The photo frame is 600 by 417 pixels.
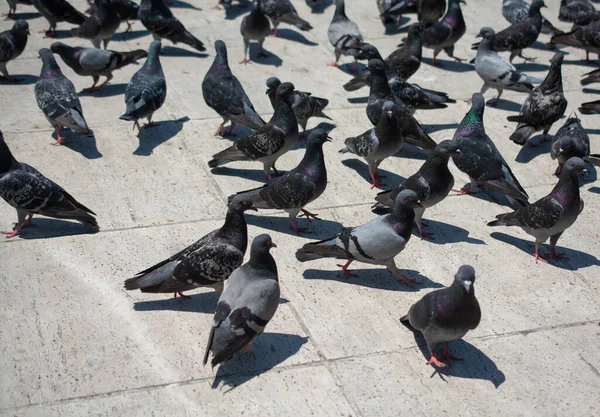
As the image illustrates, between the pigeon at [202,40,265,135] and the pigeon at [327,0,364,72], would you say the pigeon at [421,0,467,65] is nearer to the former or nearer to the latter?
the pigeon at [327,0,364,72]

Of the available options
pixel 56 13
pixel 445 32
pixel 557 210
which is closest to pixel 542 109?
pixel 557 210

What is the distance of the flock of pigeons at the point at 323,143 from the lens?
6254 mm

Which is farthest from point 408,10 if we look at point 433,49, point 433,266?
point 433,266

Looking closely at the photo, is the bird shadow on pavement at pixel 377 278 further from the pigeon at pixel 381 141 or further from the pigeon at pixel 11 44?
the pigeon at pixel 11 44

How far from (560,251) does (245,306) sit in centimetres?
403

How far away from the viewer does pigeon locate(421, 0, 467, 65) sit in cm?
1284

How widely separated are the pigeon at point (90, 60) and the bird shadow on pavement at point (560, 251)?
6.39 meters

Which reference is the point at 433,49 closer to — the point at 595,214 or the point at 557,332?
the point at 595,214

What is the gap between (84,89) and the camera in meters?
11.4

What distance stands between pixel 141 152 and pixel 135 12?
5116 mm

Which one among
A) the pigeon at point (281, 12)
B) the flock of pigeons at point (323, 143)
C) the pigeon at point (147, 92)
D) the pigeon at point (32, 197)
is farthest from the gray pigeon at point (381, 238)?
the pigeon at point (281, 12)

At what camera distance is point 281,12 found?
13.5 meters

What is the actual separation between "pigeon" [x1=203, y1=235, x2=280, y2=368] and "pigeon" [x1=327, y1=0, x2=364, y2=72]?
6759 mm

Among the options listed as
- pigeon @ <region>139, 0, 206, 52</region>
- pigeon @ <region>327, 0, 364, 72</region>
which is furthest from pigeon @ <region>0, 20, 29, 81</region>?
pigeon @ <region>327, 0, 364, 72</region>
